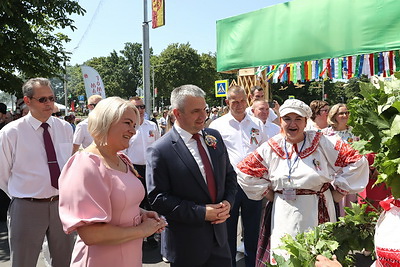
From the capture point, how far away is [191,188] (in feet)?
8.89

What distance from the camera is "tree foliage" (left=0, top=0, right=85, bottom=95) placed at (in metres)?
8.27

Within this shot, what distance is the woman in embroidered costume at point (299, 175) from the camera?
9.75 ft

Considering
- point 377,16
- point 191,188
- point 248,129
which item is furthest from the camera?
point 377,16

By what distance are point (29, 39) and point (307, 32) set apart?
20.0 feet

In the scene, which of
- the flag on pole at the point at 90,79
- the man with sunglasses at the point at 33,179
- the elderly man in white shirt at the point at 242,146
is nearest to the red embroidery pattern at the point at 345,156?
the elderly man in white shirt at the point at 242,146

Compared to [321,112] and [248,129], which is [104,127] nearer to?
[248,129]

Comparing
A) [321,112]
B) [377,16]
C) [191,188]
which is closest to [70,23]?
[321,112]

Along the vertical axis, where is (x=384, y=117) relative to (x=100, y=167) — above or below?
above

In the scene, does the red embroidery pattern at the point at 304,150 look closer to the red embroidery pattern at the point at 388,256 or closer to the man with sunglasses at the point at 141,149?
the red embroidery pattern at the point at 388,256

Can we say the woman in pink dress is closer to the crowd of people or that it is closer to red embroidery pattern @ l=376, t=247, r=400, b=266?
the crowd of people

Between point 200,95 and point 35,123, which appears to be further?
point 35,123

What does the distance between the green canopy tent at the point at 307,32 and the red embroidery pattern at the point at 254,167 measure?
2870mm

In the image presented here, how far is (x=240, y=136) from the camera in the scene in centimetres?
438

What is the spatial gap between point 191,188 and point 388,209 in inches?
58.5
